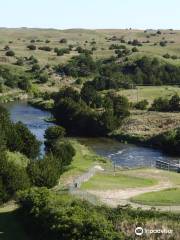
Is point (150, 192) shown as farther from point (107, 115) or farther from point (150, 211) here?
point (107, 115)

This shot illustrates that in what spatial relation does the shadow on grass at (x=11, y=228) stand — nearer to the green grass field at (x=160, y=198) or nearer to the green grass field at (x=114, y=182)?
the green grass field at (x=114, y=182)

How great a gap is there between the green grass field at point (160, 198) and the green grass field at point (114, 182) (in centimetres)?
357

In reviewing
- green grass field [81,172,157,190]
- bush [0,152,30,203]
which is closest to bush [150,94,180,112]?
green grass field [81,172,157,190]

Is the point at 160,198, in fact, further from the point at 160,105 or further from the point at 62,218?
the point at 160,105

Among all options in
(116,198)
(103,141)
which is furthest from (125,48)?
(116,198)

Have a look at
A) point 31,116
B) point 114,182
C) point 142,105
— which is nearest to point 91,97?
point 142,105

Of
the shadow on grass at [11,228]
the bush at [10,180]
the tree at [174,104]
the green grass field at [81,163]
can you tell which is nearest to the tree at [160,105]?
the tree at [174,104]

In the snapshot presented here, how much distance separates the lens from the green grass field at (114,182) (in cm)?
4716

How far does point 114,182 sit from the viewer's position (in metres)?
49.0

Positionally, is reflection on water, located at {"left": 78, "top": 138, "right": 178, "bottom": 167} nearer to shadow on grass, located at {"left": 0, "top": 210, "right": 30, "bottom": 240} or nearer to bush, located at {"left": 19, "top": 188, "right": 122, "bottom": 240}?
shadow on grass, located at {"left": 0, "top": 210, "right": 30, "bottom": 240}

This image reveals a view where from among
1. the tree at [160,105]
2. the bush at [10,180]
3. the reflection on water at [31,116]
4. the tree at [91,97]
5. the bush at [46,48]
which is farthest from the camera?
the bush at [46,48]

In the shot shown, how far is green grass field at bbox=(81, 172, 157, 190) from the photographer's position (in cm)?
4716

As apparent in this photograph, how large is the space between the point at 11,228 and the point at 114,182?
1238cm

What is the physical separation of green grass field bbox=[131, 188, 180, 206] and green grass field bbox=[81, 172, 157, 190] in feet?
11.7
